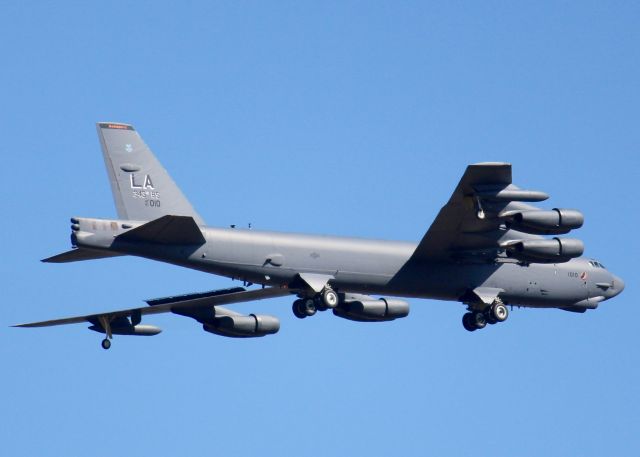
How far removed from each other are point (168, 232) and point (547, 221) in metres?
9.07

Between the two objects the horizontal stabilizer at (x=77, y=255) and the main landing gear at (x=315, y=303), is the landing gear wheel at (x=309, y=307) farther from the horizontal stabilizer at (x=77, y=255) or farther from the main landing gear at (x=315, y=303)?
the horizontal stabilizer at (x=77, y=255)

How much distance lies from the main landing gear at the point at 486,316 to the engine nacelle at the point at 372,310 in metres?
1.71

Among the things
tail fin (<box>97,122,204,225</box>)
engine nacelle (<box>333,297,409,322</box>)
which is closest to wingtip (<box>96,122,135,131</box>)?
tail fin (<box>97,122,204,225</box>)

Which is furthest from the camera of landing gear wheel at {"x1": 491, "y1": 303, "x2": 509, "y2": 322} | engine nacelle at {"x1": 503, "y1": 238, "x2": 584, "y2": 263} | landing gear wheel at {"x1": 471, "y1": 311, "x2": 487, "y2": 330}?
landing gear wheel at {"x1": 471, "y1": 311, "x2": 487, "y2": 330}

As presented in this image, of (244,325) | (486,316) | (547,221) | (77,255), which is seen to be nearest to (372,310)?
(486,316)

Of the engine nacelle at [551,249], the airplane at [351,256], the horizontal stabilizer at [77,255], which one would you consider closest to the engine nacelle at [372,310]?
the airplane at [351,256]

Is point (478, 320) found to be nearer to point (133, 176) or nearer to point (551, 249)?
point (551, 249)

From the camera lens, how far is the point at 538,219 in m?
37.7

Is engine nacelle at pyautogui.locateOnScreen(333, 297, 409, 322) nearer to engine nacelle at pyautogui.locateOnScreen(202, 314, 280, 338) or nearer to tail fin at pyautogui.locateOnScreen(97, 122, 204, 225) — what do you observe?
engine nacelle at pyautogui.locateOnScreen(202, 314, 280, 338)

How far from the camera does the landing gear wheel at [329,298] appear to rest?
3891cm

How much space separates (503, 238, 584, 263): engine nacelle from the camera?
130 ft

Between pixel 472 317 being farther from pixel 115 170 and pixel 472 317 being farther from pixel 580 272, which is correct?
pixel 115 170

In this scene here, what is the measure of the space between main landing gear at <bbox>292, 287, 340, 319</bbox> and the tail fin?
152 inches

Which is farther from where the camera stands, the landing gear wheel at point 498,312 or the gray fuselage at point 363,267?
the landing gear wheel at point 498,312
